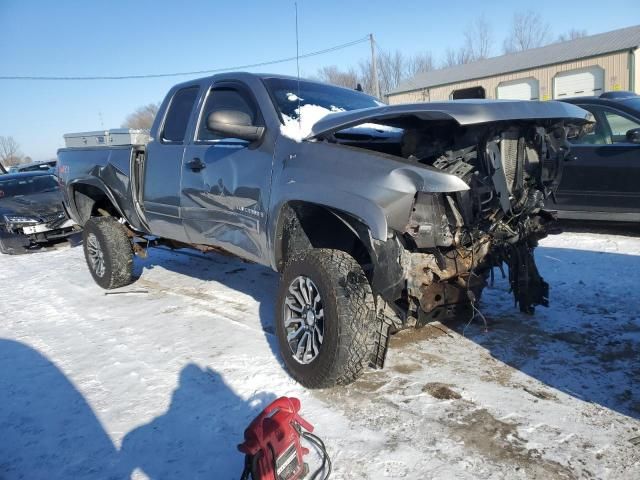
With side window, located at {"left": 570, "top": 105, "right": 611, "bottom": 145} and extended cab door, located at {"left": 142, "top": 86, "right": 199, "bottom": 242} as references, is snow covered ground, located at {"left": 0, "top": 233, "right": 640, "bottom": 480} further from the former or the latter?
side window, located at {"left": 570, "top": 105, "right": 611, "bottom": 145}

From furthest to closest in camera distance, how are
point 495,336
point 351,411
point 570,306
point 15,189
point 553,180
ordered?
point 15,189
point 570,306
point 495,336
point 553,180
point 351,411

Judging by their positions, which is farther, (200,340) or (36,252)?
(36,252)

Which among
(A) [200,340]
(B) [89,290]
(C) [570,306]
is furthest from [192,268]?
(C) [570,306]

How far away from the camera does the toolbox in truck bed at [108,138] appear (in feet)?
15.9

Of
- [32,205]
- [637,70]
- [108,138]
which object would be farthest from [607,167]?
[637,70]

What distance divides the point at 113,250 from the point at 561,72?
29.0 meters

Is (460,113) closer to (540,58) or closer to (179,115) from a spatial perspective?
(179,115)

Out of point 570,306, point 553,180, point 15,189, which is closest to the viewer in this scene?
point 553,180

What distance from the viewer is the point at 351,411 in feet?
8.94

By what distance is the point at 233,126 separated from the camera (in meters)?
3.17

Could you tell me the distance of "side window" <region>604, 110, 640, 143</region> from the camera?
5836mm

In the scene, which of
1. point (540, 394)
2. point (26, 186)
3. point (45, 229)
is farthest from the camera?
point (26, 186)

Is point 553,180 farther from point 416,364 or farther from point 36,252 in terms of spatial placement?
point 36,252

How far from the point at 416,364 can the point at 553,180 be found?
1.51m
